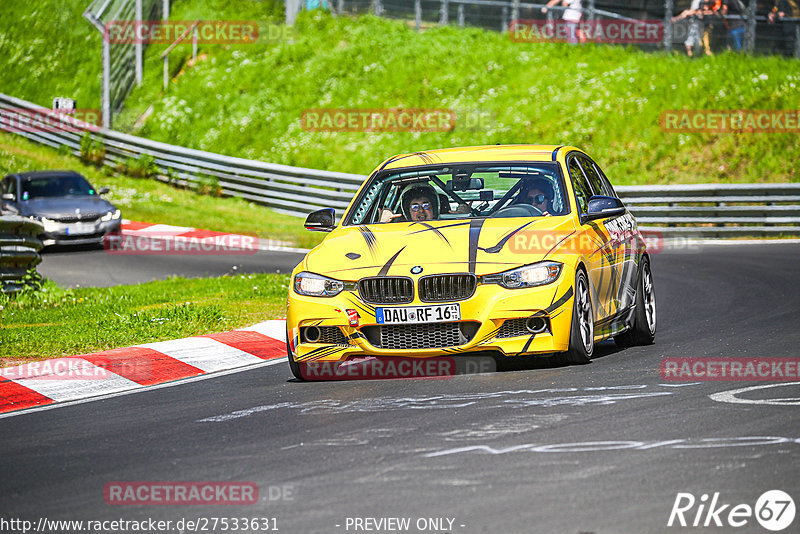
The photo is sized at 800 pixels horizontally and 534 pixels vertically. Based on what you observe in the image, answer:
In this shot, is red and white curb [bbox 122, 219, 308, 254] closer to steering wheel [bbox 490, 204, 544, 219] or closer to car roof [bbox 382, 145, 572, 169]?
car roof [bbox 382, 145, 572, 169]

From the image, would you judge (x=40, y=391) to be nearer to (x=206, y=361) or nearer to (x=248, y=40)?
(x=206, y=361)

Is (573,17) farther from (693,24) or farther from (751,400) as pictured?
(751,400)

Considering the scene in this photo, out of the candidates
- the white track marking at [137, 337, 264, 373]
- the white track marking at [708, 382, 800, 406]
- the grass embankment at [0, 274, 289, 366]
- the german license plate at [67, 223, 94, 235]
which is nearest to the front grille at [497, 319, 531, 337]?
the white track marking at [708, 382, 800, 406]

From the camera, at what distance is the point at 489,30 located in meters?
34.9

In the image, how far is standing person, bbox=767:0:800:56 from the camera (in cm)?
2822

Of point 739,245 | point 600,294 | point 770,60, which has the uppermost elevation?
point 770,60

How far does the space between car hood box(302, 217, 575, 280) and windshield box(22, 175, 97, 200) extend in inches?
659

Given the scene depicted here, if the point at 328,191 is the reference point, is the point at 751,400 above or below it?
above

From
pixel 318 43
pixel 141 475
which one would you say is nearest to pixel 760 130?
pixel 318 43

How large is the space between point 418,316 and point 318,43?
29294mm

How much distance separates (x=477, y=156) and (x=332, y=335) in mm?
2251

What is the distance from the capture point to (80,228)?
2369 cm

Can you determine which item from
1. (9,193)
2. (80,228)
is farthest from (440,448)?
(9,193)

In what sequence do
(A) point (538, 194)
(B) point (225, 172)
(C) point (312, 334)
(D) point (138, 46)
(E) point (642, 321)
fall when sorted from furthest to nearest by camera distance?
(D) point (138, 46) → (B) point (225, 172) → (E) point (642, 321) → (A) point (538, 194) → (C) point (312, 334)
